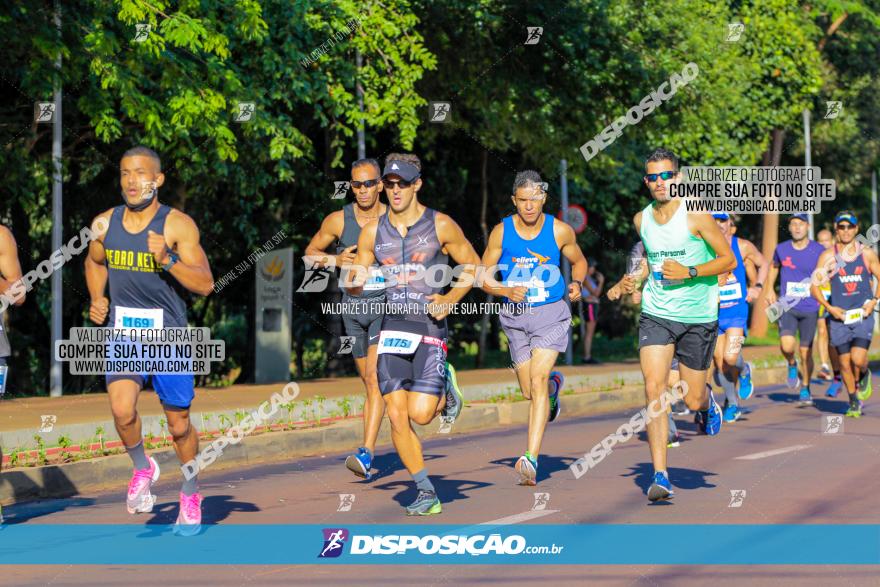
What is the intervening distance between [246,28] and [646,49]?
30.6ft

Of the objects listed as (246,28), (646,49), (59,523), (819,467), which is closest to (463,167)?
(646,49)

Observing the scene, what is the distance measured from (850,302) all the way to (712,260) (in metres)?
7.08

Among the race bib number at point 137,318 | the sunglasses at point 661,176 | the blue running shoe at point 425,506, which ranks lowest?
the blue running shoe at point 425,506

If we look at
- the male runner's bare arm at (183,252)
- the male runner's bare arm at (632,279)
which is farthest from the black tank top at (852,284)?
the male runner's bare arm at (183,252)

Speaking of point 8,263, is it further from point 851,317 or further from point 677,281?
point 851,317

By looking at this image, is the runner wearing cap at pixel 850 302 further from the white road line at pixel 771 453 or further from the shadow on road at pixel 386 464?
the shadow on road at pixel 386 464

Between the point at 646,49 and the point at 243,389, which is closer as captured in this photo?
the point at 243,389

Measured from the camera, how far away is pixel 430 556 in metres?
7.76

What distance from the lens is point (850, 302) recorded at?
53.6 feet

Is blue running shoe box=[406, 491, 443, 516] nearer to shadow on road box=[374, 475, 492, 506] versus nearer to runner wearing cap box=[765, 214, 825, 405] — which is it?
shadow on road box=[374, 475, 492, 506]

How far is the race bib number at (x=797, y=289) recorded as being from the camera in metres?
18.0

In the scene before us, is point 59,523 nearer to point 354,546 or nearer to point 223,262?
point 354,546

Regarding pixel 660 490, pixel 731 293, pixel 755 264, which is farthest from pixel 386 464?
pixel 755 264

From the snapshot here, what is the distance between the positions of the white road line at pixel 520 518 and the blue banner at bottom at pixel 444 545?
6.5 inches
